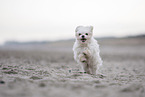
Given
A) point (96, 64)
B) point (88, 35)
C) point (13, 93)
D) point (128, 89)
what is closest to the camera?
point (13, 93)

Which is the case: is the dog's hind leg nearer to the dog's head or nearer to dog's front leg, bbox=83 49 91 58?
dog's front leg, bbox=83 49 91 58

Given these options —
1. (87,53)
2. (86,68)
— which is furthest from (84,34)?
(86,68)

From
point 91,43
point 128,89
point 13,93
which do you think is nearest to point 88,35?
point 91,43

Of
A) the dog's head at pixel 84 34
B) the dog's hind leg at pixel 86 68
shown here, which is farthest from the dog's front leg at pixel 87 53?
the dog's hind leg at pixel 86 68

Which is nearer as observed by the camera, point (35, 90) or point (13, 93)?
point (13, 93)

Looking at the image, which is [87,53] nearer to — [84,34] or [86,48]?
[86,48]

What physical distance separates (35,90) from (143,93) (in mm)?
2485

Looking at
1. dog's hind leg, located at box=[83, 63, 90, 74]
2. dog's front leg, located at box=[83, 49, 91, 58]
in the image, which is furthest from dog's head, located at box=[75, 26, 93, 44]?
dog's hind leg, located at box=[83, 63, 90, 74]

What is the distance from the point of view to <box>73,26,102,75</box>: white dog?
600cm

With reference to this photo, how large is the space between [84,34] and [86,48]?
554 millimetres

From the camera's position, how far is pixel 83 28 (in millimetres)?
6195

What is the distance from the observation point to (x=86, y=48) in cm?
612

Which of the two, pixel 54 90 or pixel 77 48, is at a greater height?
pixel 77 48

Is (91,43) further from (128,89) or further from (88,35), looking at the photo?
(128,89)
